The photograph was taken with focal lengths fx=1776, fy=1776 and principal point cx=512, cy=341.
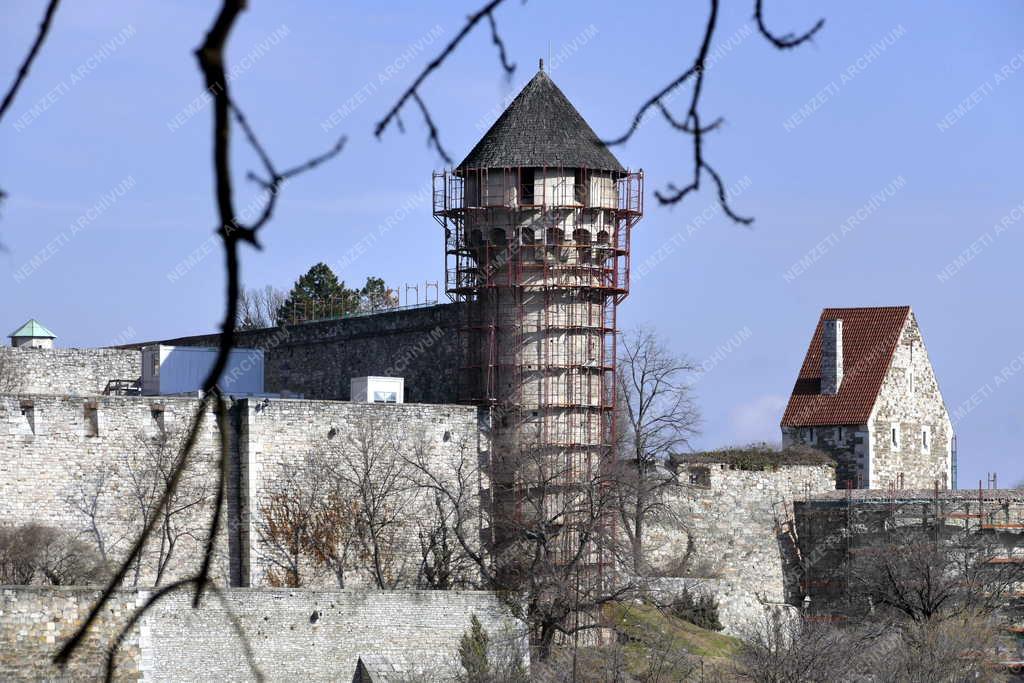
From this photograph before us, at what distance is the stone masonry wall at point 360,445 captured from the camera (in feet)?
86.2

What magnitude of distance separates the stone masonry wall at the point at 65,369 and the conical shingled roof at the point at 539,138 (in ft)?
40.2

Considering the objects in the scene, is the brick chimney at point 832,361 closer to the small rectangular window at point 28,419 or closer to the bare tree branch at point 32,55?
the small rectangular window at point 28,419

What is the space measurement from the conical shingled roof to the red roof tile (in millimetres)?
10236

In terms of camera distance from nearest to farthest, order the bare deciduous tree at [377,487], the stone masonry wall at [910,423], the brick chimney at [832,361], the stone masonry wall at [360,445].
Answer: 1. the stone masonry wall at [360,445]
2. the bare deciduous tree at [377,487]
3. the stone masonry wall at [910,423]
4. the brick chimney at [832,361]

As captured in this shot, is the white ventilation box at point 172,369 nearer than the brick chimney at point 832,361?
Yes

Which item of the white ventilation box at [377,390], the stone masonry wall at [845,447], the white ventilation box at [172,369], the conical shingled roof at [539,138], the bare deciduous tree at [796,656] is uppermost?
the conical shingled roof at [539,138]

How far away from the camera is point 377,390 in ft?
96.5

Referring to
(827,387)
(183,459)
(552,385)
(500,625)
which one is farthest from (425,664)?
(183,459)

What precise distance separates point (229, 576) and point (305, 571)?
1123mm

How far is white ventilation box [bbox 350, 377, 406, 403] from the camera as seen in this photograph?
29.4 m

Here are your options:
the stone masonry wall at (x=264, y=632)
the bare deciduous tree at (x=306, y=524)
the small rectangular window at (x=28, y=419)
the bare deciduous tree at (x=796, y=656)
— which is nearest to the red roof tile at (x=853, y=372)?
the bare deciduous tree at (x=796, y=656)

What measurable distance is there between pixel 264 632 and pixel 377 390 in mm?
7498

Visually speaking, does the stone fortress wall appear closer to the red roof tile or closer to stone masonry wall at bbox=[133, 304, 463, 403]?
stone masonry wall at bbox=[133, 304, 463, 403]

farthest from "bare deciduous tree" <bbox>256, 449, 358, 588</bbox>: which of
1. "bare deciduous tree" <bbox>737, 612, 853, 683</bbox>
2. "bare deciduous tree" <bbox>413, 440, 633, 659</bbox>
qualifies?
"bare deciduous tree" <bbox>737, 612, 853, 683</bbox>
